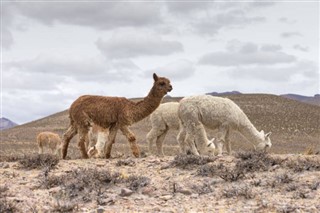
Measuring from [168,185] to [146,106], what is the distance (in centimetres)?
458

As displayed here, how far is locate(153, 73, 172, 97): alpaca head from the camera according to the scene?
14.6 meters

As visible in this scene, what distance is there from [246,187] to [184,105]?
663 cm

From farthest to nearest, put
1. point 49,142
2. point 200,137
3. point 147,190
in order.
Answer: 1. point 49,142
2. point 200,137
3. point 147,190

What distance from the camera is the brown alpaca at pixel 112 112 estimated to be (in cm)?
1414

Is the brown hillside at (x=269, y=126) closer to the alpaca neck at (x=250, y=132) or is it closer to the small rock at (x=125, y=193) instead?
the alpaca neck at (x=250, y=132)

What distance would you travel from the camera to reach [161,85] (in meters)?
14.6

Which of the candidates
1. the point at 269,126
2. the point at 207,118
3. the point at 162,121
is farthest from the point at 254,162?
the point at 269,126

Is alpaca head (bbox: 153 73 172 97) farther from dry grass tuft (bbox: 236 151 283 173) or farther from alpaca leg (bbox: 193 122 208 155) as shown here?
dry grass tuft (bbox: 236 151 283 173)

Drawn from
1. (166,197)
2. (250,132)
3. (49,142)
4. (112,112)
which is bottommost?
(166,197)

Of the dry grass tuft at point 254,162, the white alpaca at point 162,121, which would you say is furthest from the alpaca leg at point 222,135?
the white alpaca at point 162,121

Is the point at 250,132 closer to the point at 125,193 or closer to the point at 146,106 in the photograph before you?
the point at 146,106

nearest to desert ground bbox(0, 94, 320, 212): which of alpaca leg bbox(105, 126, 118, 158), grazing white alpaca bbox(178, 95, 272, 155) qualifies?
alpaca leg bbox(105, 126, 118, 158)

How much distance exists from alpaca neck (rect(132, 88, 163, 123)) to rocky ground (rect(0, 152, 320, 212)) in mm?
2148

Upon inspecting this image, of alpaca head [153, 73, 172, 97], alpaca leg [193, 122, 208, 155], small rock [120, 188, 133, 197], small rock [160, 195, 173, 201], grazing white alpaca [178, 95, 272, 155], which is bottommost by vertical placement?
small rock [160, 195, 173, 201]
